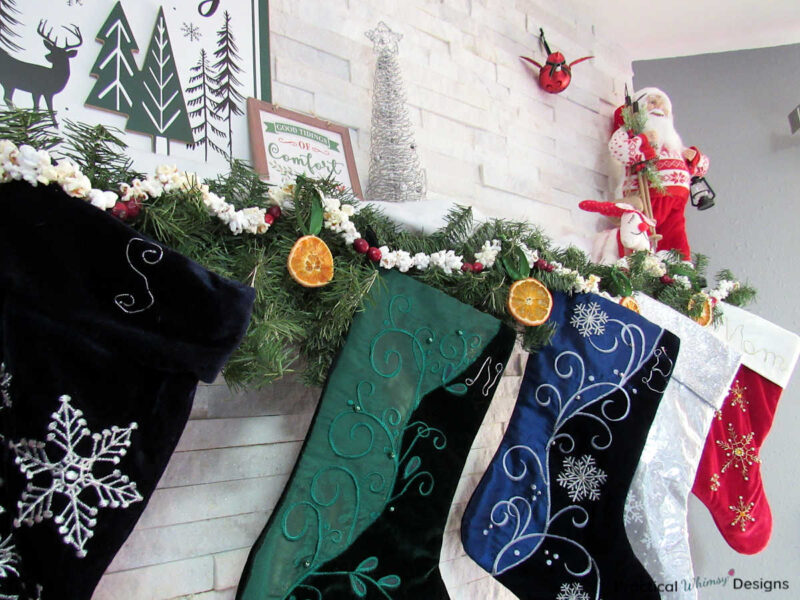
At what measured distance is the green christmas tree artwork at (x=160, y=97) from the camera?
911mm

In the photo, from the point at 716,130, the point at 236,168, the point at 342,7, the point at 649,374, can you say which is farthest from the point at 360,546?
the point at 716,130

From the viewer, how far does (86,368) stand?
1.90 ft

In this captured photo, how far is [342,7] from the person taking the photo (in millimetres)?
1210

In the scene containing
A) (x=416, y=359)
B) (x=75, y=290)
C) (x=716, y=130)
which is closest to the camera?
(x=75, y=290)

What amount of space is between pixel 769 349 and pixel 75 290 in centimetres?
155

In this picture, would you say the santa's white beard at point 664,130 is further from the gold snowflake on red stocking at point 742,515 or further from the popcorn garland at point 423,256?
the gold snowflake on red stocking at point 742,515

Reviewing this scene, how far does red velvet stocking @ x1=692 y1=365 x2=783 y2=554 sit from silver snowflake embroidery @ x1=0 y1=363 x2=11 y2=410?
4.65 ft

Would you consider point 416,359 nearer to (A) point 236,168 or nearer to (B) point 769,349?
(A) point 236,168

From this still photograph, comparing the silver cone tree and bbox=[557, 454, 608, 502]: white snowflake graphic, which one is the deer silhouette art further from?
bbox=[557, 454, 608, 502]: white snowflake graphic

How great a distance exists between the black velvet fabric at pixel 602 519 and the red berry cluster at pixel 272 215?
65 centimetres

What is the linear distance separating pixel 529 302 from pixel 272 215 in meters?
0.47

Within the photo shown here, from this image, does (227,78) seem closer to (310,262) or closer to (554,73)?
(310,262)

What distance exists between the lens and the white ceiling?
178cm

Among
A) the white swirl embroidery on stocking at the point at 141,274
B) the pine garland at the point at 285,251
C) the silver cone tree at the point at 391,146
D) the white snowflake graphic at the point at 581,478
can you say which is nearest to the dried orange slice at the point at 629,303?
the pine garland at the point at 285,251
